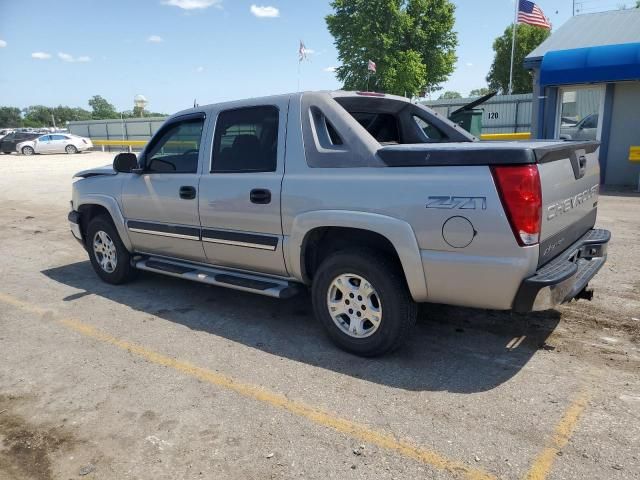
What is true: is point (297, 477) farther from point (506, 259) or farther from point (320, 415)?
point (506, 259)

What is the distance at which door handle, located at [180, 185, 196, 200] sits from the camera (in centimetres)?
447

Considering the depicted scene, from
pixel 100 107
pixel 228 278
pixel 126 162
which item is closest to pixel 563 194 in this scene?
pixel 228 278

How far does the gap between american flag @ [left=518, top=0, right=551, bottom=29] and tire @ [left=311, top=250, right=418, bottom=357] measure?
19.7 meters

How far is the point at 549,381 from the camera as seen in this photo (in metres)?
3.24

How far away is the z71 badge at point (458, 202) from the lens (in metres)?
2.90

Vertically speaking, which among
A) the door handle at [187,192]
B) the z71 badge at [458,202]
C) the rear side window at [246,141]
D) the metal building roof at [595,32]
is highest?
the metal building roof at [595,32]

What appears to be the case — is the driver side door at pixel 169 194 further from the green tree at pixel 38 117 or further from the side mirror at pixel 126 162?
the green tree at pixel 38 117

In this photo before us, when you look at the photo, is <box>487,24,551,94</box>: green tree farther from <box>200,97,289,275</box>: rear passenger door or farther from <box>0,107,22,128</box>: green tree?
<box>0,107,22,128</box>: green tree

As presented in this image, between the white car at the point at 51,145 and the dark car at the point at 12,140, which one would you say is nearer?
the white car at the point at 51,145

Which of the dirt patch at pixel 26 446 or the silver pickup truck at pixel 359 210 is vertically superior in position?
the silver pickup truck at pixel 359 210

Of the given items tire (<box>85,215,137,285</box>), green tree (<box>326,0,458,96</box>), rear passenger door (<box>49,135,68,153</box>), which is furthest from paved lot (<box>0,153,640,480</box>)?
green tree (<box>326,0,458,96</box>)

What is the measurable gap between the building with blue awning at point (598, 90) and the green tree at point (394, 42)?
26.3 metres

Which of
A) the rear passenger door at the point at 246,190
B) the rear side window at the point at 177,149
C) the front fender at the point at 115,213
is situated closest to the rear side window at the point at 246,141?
the rear passenger door at the point at 246,190

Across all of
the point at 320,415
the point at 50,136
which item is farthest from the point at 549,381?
the point at 50,136
